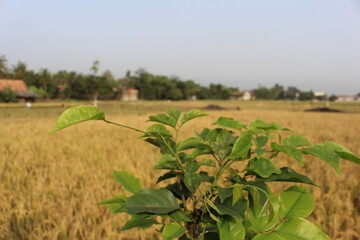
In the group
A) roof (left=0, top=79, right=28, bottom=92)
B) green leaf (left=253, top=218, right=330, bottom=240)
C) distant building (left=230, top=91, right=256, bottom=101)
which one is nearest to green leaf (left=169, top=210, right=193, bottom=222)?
green leaf (left=253, top=218, right=330, bottom=240)

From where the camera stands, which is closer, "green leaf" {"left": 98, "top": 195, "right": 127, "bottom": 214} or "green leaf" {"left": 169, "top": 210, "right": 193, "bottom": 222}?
"green leaf" {"left": 169, "top": 210, "right": 193, "bottom": 222}

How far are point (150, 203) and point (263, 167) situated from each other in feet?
0.55

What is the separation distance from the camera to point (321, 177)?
15.0 feet

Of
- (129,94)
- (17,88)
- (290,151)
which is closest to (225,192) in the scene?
(290,151)

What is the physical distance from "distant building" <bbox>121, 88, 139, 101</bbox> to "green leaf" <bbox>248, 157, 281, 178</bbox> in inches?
3266

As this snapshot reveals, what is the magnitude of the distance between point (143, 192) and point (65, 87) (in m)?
76.2

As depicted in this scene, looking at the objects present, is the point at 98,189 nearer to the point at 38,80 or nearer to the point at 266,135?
the point at 266,135

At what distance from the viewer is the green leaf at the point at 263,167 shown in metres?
0.45

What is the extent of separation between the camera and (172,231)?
0.43m

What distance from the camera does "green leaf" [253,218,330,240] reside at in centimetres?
41

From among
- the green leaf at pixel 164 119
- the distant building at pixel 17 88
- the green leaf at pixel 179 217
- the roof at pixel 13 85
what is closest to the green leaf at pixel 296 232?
the green leaf at pixel 179 217

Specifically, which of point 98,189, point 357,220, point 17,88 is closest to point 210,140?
point 357,220

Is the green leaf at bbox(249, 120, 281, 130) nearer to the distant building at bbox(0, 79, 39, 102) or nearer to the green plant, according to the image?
the green plant

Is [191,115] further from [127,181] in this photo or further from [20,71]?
[20,71]
